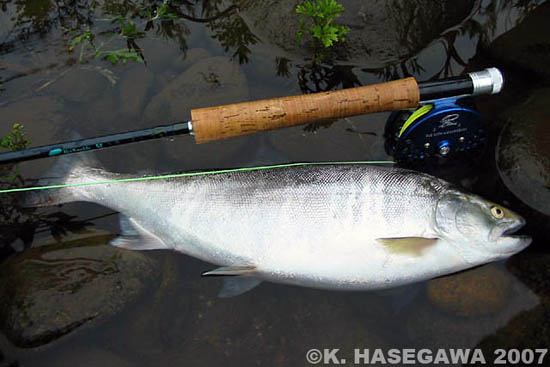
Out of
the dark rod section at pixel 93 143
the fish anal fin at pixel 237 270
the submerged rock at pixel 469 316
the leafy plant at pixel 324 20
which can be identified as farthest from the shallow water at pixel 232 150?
the dark rod section at pixel 93 143

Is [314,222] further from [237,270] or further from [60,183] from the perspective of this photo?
[60,183]

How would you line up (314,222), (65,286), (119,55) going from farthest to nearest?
(119,55), (65,286), (314,222)

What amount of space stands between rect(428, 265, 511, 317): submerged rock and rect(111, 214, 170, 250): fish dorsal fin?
1919 millimetres

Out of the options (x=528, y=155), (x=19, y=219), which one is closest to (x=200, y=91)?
(x=19, y=219)

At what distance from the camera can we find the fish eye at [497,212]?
8.05ft

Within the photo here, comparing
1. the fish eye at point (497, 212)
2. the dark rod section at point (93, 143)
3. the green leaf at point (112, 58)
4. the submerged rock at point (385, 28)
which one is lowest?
the fish eye at point (497, 212)

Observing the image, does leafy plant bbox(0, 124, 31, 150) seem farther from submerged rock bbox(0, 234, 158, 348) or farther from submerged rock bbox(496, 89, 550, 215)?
submerged rock bbox(496, 89, 550, 215)

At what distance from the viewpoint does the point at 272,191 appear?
8.80 ft

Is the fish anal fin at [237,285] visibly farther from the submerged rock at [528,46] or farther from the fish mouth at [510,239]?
the submerged rock at [528,46]

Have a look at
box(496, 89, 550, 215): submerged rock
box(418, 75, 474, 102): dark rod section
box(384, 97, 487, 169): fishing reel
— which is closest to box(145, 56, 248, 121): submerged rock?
box(384, 97, 487, 169): fishing reel

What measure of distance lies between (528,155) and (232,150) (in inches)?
83.9

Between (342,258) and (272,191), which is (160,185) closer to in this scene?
(272,191)

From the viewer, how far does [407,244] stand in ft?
8.09

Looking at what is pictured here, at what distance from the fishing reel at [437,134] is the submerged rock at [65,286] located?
6.45ft
